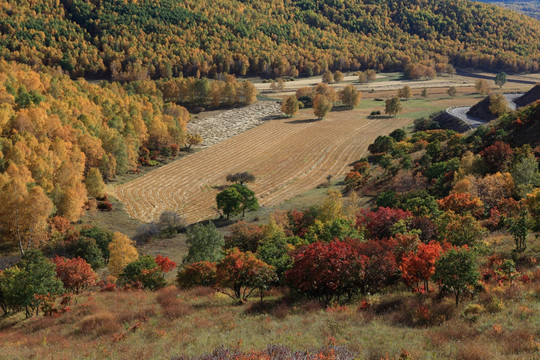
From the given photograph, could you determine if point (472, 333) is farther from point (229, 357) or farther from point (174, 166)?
point (174, 166)

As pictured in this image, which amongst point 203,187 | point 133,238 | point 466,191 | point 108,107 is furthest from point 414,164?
point 108,107

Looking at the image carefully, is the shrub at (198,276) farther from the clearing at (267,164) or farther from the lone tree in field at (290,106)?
the lone tree in field at (290,106)

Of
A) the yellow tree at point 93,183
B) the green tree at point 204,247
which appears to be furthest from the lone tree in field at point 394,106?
the green tree at point 204,247

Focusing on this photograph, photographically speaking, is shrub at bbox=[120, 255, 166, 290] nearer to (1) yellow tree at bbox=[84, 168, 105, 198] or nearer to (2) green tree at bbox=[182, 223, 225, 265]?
(2) green tree at bbox=[182, 223, 225, 265]

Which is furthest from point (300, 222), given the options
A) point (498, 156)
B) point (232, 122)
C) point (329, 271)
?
point (232, 122)

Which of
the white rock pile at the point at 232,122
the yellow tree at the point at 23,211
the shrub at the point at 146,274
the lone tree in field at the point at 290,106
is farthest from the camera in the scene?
the lone tree in field at the point at 290,106

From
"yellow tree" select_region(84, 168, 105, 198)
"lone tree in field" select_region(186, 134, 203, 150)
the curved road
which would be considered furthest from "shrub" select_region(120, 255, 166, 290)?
the curved road

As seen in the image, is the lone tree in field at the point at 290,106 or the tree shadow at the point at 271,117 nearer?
the tree shadow at the point at 271,117
